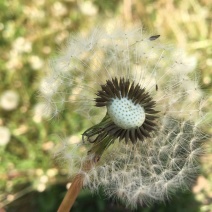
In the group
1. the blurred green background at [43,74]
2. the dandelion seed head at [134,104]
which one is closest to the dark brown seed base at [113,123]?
the dandelion seed head at [134,104]

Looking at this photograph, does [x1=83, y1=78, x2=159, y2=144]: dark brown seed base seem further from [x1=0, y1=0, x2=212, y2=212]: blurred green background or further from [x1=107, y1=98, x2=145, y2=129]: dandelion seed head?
[x1=0, y1=0, x2=212, y2=212]: blurred green background

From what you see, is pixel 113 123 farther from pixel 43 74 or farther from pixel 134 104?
pixel 43 74

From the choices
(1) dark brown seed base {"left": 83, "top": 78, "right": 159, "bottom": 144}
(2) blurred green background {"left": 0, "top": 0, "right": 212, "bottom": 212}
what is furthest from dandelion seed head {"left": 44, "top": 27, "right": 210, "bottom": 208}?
(2) blurred green background {"left": 0, "top": 0, "right": 212, "bottom": 212}

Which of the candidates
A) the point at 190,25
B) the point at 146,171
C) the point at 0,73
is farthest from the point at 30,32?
the point at 146,171

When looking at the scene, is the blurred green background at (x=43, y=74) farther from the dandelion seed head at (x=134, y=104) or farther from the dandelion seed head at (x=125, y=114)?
the dandelion seed head at (x=125, y=114)

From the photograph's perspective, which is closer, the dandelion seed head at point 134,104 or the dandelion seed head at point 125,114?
the dandelion seed head at point 125,114

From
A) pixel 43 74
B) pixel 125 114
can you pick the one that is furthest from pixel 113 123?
pixel 43 74

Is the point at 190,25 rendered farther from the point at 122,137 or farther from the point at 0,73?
the point at 122,137
